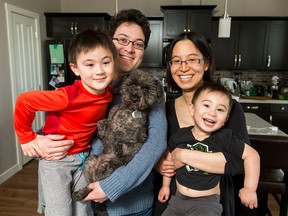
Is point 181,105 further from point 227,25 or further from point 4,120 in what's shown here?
point 4,120

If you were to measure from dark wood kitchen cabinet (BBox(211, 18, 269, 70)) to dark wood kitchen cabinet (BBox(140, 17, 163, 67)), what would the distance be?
1028 millimetres

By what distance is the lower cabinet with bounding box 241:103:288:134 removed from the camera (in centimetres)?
443

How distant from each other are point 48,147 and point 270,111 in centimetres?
432

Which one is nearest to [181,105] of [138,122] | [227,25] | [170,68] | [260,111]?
[170,68]

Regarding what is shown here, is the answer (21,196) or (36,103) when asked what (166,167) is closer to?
(36,103)

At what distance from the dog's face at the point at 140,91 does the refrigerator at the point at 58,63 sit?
3623 mm

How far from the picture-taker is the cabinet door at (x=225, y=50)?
4695 mm

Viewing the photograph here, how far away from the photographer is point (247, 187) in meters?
1.15

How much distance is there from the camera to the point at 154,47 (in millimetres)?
4832

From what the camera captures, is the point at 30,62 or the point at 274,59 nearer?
the point at 30,62

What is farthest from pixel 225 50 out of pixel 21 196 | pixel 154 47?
pixel 21 196

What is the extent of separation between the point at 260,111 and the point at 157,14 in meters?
2.84

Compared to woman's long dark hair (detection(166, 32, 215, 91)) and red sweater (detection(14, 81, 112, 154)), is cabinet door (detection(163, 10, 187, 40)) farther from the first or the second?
red sweater (detection(14, 81, 112, 154))

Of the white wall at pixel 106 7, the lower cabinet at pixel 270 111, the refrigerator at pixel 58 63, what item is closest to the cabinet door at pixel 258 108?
the lower cabinet at pixel 270 111
